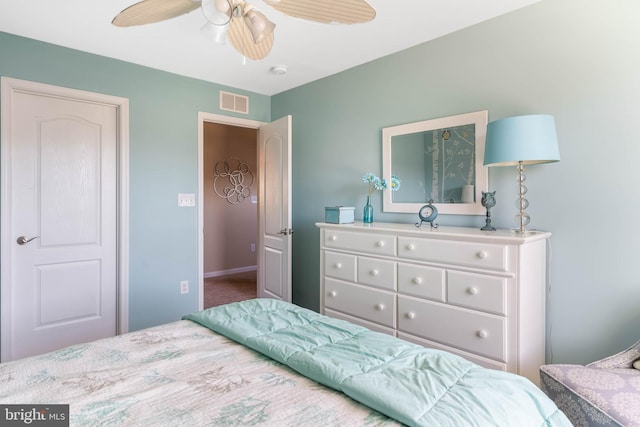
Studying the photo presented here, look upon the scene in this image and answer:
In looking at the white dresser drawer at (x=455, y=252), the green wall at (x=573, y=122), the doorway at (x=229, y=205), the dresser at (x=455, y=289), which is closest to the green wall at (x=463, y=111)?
the green wall at (x=573, y=122)

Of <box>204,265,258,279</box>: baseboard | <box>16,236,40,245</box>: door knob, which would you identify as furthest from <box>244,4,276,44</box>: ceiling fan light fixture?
<box>204,265,258,279</box>: baseboard

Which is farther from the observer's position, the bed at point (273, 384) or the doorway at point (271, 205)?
the doorway at point (271, 205)

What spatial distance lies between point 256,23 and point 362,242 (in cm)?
154

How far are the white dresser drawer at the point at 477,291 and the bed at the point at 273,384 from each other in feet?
2.66

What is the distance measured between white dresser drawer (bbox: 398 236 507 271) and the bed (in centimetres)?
84

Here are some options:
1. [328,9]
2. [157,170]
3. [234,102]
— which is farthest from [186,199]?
[328,9]

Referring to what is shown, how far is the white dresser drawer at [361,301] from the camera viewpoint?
7.97 feet

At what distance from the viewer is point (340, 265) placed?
2734 millimetres

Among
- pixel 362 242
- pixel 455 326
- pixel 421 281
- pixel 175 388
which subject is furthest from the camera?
pixel 362 242

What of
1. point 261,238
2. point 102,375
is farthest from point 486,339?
point 261,238

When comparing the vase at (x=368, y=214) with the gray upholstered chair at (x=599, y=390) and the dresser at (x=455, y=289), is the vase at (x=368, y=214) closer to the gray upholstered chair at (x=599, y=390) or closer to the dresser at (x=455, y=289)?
the dresser at (x=455, y=289)

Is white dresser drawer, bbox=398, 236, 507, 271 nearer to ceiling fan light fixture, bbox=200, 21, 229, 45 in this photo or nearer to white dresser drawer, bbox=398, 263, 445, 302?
white dresser drawer, bbox=398, 263, 445, 302

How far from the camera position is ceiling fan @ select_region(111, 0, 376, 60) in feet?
4.99

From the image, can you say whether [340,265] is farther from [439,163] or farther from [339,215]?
[439,163]
